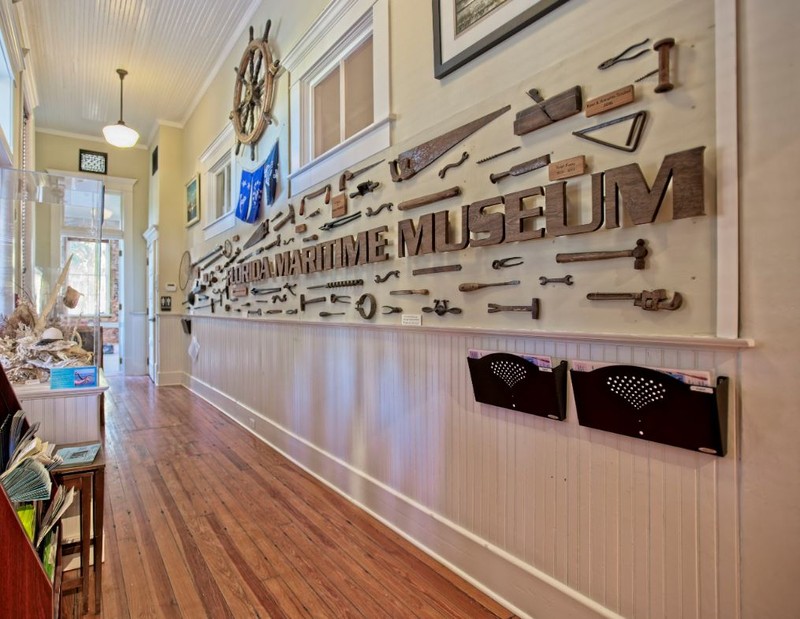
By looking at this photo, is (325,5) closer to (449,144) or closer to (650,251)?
(449,144)

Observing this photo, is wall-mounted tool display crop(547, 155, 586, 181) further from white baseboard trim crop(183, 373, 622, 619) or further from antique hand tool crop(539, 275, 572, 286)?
white baseboard trim crop(183, 373, 622, 619)

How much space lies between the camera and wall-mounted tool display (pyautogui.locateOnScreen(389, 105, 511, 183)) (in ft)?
6.40

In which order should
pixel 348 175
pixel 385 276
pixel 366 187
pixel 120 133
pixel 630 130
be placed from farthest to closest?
pixel 120 133 < pixel 348 175 < pixel 366 187 < pixel 385 276 < pixel 630 130

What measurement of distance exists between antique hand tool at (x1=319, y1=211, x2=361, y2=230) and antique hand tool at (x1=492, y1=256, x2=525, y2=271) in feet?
3.88

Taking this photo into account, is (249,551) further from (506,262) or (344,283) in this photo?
(506,262)

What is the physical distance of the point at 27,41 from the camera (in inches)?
191

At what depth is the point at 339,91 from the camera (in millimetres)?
3223

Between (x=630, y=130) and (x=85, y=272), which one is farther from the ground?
(x=630, y=130)

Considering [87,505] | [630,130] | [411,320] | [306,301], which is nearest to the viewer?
[630,130]

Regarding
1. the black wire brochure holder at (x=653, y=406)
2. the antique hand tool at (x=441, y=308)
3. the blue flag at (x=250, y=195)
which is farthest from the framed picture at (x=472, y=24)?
the blue flag at (x=250, y=195)

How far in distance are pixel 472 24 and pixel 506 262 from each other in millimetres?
1089

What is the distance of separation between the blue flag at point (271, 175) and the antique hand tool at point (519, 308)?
2.73 m

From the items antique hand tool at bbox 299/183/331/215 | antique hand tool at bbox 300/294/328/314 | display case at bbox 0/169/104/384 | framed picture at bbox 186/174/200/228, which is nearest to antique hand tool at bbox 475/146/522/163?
antique hand tool at bbox 299/183/331/215

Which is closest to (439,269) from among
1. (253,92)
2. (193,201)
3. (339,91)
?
(339,91)
